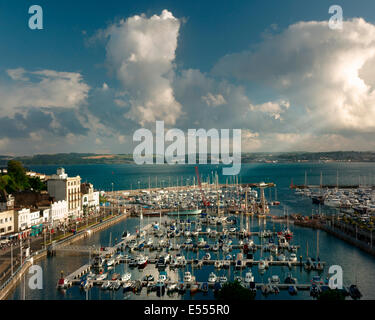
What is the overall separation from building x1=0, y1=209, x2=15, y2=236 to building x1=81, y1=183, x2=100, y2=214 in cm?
1114

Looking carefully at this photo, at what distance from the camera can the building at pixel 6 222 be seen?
24.6 metres

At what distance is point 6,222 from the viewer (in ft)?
82.2

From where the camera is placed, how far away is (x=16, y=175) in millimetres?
39156

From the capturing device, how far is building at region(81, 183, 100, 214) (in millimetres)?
37094

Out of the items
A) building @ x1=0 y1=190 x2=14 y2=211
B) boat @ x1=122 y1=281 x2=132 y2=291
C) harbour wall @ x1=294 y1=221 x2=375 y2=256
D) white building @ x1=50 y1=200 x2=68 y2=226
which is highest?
building @ x1=0 y1=190 x2=14 y2=211

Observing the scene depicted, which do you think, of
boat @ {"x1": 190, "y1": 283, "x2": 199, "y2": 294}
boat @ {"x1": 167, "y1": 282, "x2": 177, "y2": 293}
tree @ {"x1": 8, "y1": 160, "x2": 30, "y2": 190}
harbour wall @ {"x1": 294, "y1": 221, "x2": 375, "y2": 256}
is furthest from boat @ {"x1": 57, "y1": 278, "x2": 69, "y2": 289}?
tree @ {"x1": 8, "y1": 160, "x2": 30, "y2": 190}

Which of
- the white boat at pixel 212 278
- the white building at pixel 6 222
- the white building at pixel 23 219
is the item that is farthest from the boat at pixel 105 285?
the white building at pixel 23 219

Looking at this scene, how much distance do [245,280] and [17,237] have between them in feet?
56.4

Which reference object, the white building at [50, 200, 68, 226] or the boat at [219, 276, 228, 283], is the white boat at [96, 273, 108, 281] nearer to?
the boat at [219, 276, 228, 283]

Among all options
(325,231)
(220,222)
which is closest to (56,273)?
(220,222)

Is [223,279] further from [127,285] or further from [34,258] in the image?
[34,258]

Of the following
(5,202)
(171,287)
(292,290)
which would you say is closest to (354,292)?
(292,290)

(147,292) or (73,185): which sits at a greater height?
(73,185)

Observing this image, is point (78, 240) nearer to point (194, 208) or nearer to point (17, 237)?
point (17, 237)
